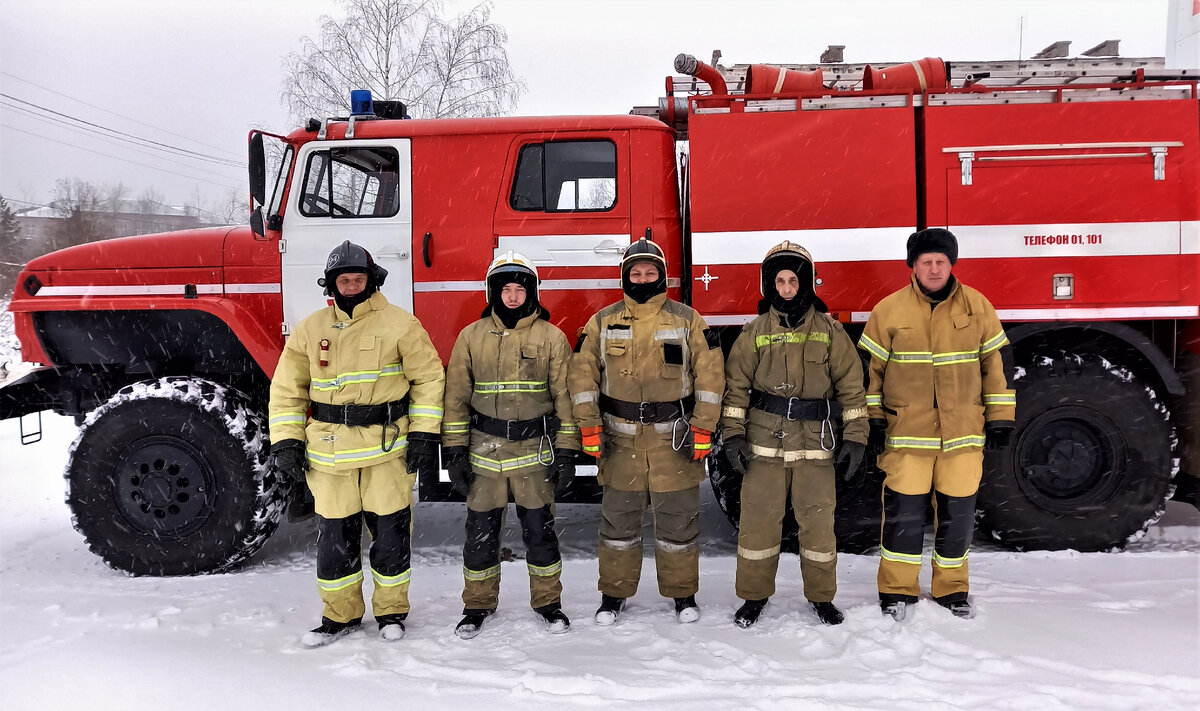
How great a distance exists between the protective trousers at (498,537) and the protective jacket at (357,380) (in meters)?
0.45

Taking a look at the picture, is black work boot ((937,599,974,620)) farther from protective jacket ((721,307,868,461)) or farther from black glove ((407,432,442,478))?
black glove ((407,432,442,478))

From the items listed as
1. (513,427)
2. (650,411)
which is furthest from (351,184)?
(650,411)

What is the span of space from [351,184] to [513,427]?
2.06 metres

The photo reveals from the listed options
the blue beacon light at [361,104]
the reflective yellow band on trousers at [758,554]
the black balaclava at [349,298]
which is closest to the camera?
the black balaclava at [349,298]

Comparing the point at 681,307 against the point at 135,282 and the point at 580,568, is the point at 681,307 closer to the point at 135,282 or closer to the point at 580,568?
the point at 580,568

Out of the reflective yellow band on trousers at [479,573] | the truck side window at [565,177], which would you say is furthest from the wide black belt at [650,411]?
the truck side window at [565,177]

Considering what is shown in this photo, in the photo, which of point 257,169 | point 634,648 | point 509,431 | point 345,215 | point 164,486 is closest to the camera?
point 634,648

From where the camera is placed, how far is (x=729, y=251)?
400 cm

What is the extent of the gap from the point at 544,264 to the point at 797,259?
1500mm

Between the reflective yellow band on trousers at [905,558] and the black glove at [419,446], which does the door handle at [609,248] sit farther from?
the reflective yellow band on trousers at [905,558]

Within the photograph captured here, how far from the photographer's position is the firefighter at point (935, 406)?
11.1ft

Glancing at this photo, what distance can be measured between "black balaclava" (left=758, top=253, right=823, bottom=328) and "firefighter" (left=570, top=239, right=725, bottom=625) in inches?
15.4

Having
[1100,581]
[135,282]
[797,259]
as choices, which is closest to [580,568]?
[797,259]

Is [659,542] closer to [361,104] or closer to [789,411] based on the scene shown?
[789,411]
